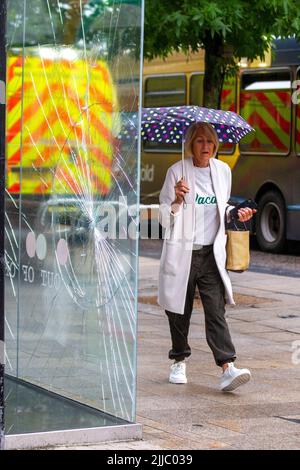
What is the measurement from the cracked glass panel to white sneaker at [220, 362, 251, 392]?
1373 millimetres

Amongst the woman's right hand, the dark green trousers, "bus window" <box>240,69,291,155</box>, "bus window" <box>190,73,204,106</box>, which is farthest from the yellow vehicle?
"bus window" <box>190,73,204,106</box>

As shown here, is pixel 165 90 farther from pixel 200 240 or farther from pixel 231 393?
pixel 231 393

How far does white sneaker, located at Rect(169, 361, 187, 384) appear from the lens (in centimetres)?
827

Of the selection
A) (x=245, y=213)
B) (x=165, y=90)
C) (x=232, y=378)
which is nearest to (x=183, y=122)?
(x=245, y=213)

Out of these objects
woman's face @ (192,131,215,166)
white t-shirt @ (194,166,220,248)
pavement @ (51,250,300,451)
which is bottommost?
pavement @ (51,250,300,451)

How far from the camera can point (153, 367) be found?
893 centimetres

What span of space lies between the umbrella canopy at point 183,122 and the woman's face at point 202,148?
0.50 feet

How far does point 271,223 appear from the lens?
19859mm

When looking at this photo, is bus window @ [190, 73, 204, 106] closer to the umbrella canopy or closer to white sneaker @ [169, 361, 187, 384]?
the umbrella canopy

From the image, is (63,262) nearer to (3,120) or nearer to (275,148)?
(3,120)

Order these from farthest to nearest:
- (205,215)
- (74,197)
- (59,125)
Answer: (205,215) < (59,125) < (74,197)

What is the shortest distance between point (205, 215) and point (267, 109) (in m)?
11.5

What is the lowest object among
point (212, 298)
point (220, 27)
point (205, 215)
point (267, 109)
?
point (212, 298)

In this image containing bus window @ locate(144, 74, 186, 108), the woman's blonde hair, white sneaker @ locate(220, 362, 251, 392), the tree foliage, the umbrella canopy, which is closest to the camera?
white sneaker @ locate(220, 362, 251, 392)
